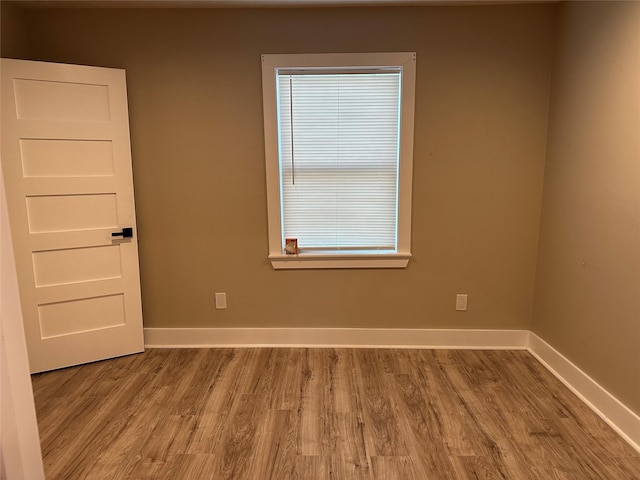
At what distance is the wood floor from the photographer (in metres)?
1.76

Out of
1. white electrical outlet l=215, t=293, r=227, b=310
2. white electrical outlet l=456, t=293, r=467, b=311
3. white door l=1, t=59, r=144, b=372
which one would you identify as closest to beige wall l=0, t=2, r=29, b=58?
white door l=1, t=59, r=144, b=372

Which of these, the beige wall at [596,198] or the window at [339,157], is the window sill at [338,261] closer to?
the window at [339,157]

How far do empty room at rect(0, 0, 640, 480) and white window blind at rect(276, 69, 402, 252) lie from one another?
0.05 feet

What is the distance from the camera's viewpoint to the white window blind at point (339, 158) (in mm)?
2683

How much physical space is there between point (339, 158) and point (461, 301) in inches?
56.2

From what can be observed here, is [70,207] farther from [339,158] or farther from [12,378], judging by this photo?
[339,158]

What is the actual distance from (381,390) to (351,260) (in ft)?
3.08

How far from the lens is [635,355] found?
1899 millimetres

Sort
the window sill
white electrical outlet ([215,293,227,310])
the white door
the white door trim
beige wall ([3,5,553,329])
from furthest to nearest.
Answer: white electrical outlet ([215,293,227,310]), the window sill, beige wall ([3,5,553,329]), the white door, the white door trim

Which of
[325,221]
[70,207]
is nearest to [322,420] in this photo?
[325,221]

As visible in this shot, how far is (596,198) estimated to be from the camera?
7.09 feet

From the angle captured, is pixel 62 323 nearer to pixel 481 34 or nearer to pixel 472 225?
pixel 472 225

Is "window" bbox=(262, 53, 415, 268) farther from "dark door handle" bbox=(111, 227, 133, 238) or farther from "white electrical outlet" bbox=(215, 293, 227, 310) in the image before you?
"dark door handle" bbox=(111, 227, 133, 238)

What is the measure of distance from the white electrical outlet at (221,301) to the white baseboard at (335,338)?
0.59ft
